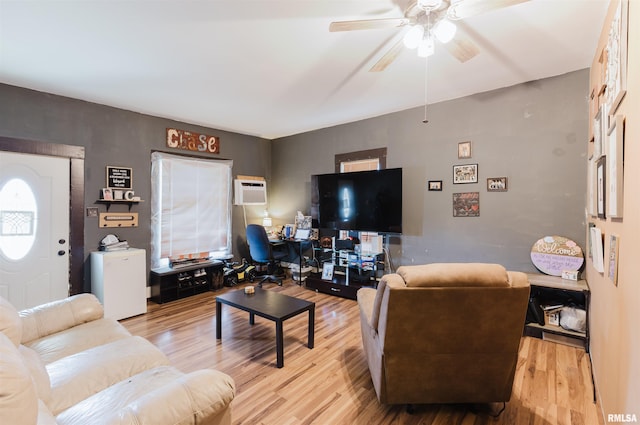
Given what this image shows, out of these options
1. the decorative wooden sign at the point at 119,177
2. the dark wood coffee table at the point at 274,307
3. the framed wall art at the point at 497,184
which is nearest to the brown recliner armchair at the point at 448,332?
the dark wood coffee table at the point at 274,307

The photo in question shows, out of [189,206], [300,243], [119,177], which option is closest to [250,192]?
[189,206]

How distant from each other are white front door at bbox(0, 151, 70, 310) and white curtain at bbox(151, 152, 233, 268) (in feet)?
3.37

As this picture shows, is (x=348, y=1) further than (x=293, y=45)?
No

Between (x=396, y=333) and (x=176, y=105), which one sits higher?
(x=176, y=105)

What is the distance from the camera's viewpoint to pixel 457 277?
155cm

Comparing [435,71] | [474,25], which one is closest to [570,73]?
[435,71]

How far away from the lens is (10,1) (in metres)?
1.87

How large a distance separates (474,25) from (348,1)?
3.14ft

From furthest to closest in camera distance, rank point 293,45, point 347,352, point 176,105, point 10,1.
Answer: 1. point 176,105
2. point 347,352
3. point 293,45
4. point 10,1

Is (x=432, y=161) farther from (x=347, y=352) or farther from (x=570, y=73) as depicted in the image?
(x=347, y=352)

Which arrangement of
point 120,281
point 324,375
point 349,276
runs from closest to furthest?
point 324,375 → point 120,281 → point 349,276

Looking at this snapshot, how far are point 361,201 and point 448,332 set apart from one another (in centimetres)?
272

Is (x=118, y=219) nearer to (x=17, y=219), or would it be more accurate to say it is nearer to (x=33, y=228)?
(x=33, y=228)

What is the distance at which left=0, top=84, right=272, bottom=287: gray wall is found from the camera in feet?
10.5
